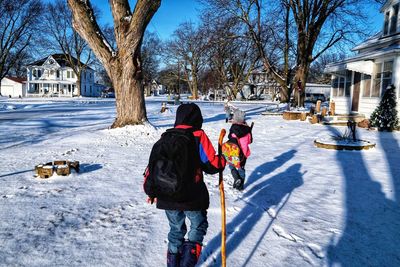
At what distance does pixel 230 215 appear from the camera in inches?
163

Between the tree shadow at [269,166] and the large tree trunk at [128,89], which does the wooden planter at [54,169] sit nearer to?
the tree shadow at [269,166]

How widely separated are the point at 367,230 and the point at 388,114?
440 inches

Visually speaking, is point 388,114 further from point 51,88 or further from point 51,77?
point 51,88

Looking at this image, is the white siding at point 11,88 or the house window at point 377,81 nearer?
the house window at point 377,81

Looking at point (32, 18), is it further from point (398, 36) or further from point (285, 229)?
point (285, 229)

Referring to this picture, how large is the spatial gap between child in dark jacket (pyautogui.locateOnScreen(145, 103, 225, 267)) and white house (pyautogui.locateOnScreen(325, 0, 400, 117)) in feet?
46.1

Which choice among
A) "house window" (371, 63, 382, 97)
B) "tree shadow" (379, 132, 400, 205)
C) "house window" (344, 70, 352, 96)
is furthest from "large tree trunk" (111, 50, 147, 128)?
"house window" (344, 70, 352, 96)

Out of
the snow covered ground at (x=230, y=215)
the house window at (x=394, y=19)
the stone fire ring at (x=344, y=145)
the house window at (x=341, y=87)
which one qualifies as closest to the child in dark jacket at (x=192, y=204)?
the snow covered ground at (x=230, y=215)

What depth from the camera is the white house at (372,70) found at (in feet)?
46.9

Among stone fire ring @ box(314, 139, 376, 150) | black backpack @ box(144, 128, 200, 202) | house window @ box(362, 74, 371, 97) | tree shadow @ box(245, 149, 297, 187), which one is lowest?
tree shadow @ box(245, 149, 297, 187)

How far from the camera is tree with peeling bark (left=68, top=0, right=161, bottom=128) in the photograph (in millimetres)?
9961

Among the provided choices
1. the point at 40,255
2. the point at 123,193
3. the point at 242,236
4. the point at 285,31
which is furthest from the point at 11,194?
the point at 285,31

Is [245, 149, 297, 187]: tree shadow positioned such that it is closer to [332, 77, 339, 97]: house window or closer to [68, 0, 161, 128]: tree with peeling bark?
[68, 0, 161, 128]: tree with peeling bark

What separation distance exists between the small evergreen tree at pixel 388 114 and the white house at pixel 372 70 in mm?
814
